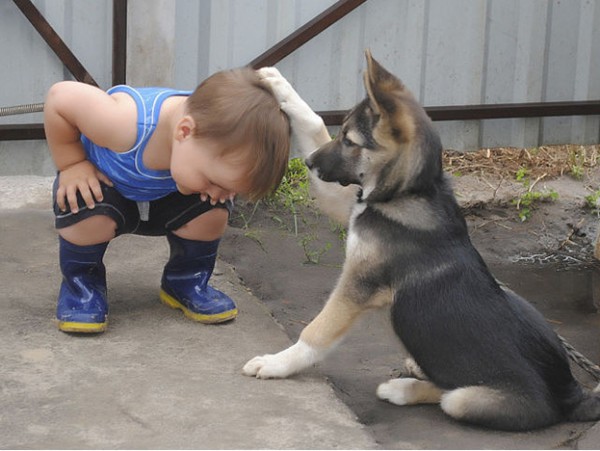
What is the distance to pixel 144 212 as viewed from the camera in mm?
4086

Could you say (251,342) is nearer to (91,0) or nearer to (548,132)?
(91,0)

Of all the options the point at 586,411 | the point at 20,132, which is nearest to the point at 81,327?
the point at 586,411

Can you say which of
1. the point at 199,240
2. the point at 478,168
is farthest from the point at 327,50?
the point at 199,240

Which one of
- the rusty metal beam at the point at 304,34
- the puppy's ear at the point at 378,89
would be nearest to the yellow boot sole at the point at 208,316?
the puppy's ear at the point at 378,89

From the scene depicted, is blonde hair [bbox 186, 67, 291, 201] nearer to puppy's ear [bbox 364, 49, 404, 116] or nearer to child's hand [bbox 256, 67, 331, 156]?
child's hand [bbox 256, 67, 331, 156]

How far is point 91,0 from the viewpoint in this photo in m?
5.68

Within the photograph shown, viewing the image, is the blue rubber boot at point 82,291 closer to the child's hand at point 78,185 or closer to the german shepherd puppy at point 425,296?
the child's hand at point 78,185

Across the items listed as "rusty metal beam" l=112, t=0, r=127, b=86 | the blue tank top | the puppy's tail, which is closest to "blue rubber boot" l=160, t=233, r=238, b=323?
the blue tank top

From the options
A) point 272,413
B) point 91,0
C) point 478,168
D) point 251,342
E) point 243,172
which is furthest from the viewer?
point 478,168

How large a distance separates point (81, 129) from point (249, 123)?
0.66 m

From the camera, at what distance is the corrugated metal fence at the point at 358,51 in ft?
18.5

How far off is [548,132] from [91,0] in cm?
288

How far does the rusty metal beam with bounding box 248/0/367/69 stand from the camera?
5934mm

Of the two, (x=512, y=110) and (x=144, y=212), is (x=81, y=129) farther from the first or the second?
(x=512, y=110)
